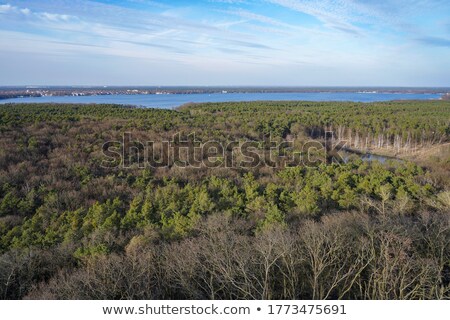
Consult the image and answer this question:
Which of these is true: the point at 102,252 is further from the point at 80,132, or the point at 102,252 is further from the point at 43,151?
the point at 80,132

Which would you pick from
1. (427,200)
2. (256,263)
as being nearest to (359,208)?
(427,200)

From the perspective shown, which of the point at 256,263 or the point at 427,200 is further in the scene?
the point at 427,200

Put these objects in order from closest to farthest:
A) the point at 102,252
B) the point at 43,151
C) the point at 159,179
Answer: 1. the point at 102,252
2. the point at 159,179
3. the point at 43,151

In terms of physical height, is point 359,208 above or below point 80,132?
below

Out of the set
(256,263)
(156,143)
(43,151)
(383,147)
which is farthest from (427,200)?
(383,147)

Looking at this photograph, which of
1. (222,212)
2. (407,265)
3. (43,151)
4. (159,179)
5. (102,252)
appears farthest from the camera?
(43,151)

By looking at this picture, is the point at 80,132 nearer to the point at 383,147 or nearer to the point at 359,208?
the point at 359,208
